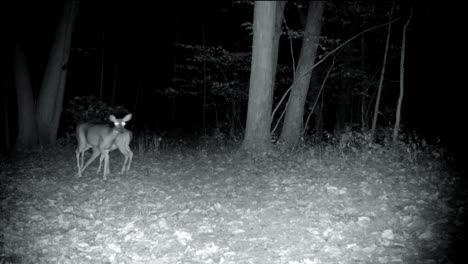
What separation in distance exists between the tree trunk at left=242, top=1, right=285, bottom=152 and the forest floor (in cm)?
87

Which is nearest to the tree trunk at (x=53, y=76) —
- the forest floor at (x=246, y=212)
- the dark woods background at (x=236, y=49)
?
the dark woods background at (x=236, y=49)

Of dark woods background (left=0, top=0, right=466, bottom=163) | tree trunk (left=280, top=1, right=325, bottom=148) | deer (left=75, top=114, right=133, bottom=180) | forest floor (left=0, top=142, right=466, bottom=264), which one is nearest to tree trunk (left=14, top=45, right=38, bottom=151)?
dark woods background (left=0, top=0, right=466, bottom=163)

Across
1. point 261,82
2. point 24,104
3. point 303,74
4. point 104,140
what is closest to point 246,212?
point 261,82

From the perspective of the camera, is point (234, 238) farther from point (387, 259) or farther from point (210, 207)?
point (387, 259)

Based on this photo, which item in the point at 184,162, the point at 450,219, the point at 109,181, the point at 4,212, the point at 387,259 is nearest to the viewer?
the point at 387,259

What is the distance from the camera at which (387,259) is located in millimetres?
4551

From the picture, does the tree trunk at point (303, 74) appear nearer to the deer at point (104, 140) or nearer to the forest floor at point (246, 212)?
the forest floor at point (246, 212)

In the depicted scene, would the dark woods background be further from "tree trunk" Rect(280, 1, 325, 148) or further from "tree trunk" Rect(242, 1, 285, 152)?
"tree trunk" Rect(242, 1, 285, 152)

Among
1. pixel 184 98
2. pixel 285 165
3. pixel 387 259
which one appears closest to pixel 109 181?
pixel 285 165

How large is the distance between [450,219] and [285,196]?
106 inches

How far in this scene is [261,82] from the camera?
1080 cm

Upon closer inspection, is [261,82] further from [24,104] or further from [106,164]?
[24,104]

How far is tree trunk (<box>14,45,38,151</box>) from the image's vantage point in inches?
546

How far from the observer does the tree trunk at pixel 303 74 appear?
12.6 metres
